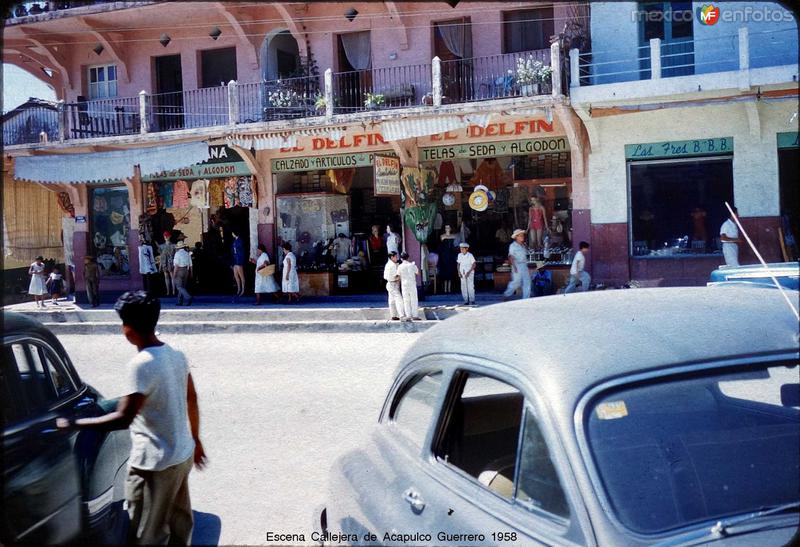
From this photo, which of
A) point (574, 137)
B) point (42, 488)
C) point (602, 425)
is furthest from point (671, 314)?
point (574, 137)

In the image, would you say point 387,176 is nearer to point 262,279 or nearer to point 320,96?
point 320,96

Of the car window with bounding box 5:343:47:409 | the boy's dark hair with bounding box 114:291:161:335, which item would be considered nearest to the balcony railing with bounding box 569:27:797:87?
the boy's dark hair with bounding box 114:291:161:335

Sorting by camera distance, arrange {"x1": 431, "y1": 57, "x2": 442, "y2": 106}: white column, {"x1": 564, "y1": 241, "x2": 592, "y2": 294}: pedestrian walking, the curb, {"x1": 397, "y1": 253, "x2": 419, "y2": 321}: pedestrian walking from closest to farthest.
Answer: the curb < {"x1": 397, "y1": 253, "x2": 419, "y2": 321}: pedestrian walking < {"x1": 564, "y1": 241, "x2": 592, "y2": 294}: pedestrian walking < {"x1": 431, "y1": 57, "x2": 442, "y2": 106}: white column

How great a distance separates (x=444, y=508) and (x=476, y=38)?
16775 millimetres

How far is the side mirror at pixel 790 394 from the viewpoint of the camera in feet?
7.58

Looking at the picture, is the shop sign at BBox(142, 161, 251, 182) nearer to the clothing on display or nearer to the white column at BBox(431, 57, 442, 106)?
the clothing on display

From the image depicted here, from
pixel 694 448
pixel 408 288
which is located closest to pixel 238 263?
pixel 408 288

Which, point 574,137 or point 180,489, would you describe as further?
point 574,137

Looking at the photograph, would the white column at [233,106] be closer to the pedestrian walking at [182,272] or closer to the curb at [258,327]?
the pedestrian walking at [182,272]

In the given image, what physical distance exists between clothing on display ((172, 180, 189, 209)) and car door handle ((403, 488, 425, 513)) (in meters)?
20.2

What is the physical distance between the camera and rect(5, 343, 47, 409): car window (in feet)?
11.8

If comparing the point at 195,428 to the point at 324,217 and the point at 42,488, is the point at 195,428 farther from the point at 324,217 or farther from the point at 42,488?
the point at 324,217

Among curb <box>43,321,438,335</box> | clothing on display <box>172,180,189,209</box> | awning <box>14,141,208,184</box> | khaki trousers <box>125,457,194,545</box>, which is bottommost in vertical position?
curb <box>43,321,438,335</box>

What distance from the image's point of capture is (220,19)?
66.3ft
